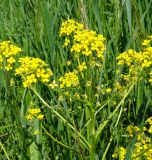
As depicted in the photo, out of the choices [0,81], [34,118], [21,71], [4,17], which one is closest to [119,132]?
[34,118]

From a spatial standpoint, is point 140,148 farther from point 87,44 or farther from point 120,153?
point 87,44

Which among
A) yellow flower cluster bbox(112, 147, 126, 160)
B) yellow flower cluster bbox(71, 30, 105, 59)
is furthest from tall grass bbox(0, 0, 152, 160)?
yellow flower cluster bbox(71, 30, 105, 59)

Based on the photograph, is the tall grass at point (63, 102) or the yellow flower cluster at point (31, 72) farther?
the tall grass at point (63, 102)

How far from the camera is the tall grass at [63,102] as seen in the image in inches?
80.3

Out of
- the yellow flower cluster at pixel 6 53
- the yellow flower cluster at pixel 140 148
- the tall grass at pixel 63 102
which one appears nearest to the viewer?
the yellow flower cluster at pixel 140 148

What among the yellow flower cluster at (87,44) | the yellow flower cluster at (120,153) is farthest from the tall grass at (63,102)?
the yellow flower cluster at (87,44)

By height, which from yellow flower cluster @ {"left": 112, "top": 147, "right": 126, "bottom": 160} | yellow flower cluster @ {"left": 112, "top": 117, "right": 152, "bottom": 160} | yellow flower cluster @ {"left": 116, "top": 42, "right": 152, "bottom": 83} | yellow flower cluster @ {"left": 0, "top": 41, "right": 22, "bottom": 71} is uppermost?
yellow flower cluster @ {"left": 0, "top": 41, "right": 22, "bottom": 71}

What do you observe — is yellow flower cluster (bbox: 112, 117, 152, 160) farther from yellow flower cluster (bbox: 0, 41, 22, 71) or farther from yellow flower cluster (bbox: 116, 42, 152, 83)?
yellow flower cluster (bbox: 0, 41, 22, 71)

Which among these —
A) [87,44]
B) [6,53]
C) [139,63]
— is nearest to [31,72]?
[6,53]

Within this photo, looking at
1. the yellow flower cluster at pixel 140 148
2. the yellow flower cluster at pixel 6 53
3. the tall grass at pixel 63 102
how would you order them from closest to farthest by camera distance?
the yellow flower cluster at pixel 140 148 < the yellow flower cluster at pixel 6 53 < the tall grass at pixel 63 102

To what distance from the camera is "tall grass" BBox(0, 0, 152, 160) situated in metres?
2.04

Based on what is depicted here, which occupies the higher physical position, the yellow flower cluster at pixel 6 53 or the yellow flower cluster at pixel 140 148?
the yellow flower cluster at pixel 6 53

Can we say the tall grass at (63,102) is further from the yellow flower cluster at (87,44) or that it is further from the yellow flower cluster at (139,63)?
the yellow flower cluster at (87,44)

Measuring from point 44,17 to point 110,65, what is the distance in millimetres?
486
